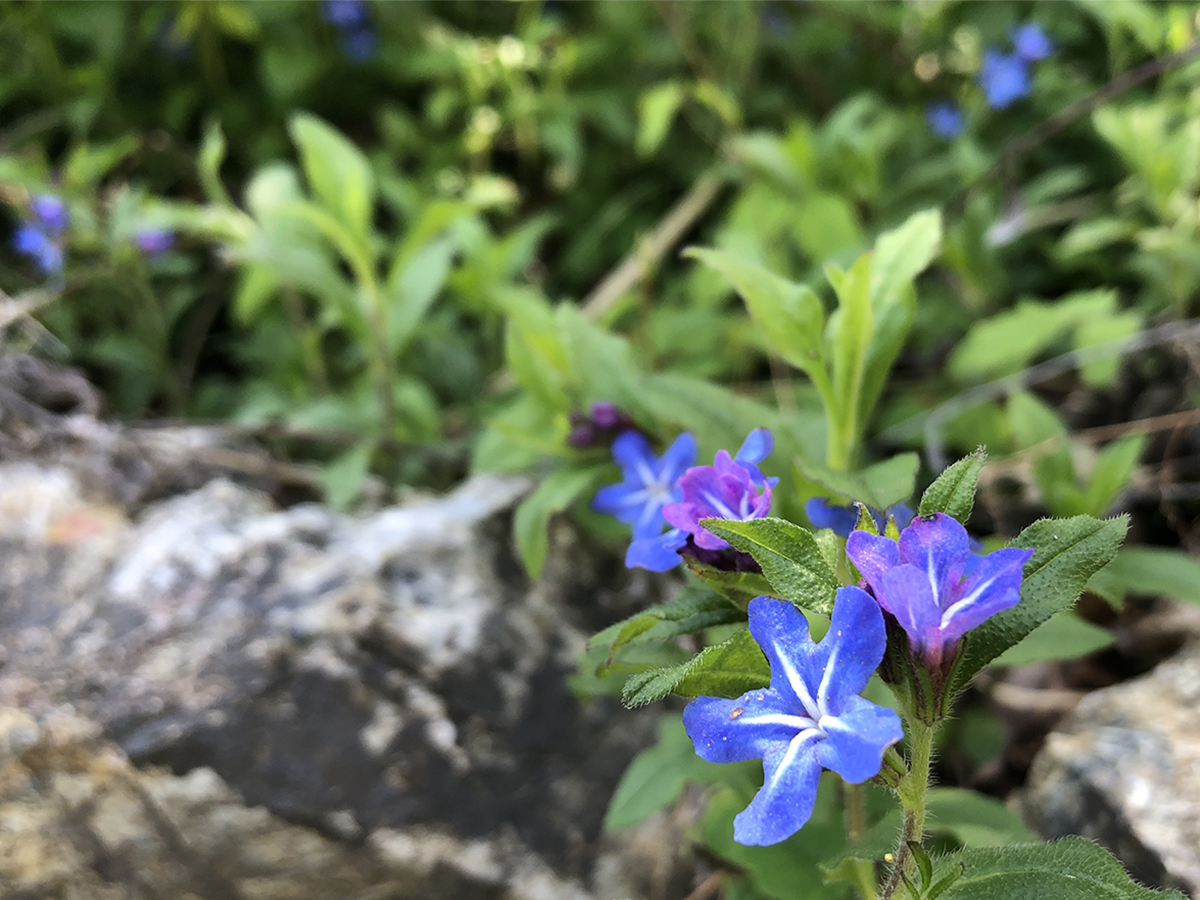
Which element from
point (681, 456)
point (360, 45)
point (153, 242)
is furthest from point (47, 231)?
point (681, 456)

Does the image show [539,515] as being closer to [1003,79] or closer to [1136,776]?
[1136,776]

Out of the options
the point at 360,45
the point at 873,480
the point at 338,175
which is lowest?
the point at 873,480

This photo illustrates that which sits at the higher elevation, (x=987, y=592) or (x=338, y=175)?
(x=338, y=175)

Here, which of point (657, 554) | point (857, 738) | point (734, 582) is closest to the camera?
point (857, 738)

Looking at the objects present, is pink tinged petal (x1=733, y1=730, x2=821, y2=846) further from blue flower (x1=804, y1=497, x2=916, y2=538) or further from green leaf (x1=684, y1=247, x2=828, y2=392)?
green leaf (x1=684, y1=247, x2=828, y2=392)

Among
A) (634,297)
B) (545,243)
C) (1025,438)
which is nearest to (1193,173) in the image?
(1025,438)

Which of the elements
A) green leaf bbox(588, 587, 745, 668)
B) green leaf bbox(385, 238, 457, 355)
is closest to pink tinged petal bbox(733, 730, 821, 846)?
green leaf bbox(588, 587, 745, 668)

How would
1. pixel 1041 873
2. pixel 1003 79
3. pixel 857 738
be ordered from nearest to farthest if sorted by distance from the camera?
pixel 857 738 → pixel 1041 873 → pixel 1003 79

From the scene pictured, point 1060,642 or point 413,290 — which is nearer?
point 1060,642
